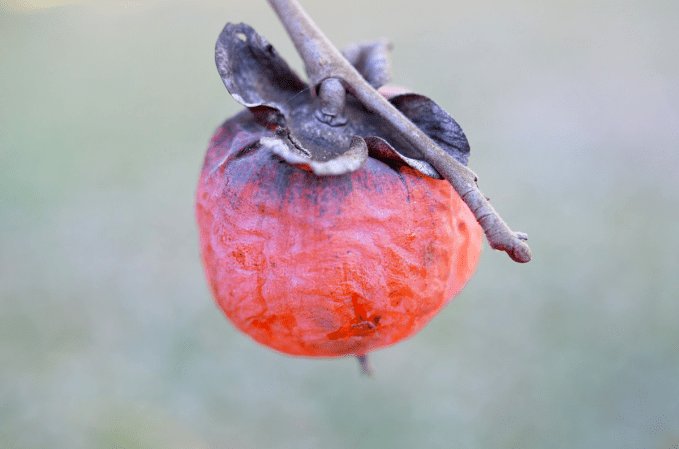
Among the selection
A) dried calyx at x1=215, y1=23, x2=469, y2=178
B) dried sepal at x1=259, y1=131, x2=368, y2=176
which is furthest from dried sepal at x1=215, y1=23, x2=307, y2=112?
dried sepal at x1=259, y1=131, x2=368, y2=176

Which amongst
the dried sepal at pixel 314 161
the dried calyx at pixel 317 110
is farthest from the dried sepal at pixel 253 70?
the dried sepal at pixel 314 161

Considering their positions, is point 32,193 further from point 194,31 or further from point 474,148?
point 474,148

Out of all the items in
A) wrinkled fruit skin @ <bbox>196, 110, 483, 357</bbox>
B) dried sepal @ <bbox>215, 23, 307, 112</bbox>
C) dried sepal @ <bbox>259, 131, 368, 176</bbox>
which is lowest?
wrinkled fruit skin @ <bbox>196, 110, 483, 357</bbox>

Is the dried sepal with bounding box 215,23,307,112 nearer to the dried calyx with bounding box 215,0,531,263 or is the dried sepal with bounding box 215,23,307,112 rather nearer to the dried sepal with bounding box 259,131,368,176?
the dried calyx with bounding box 215,0,531,263

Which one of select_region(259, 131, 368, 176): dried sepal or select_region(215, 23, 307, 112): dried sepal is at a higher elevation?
select_region(215, 23, 307, 112): dried sepal

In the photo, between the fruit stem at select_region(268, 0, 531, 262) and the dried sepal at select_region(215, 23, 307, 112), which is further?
the dried sepal at select_region(215, 23, 307, 112)

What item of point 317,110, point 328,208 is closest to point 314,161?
point 328,208
